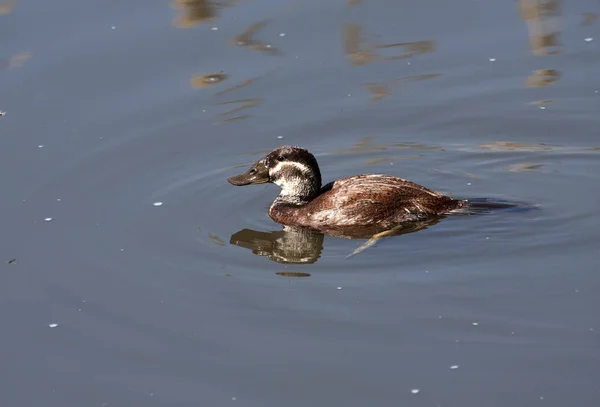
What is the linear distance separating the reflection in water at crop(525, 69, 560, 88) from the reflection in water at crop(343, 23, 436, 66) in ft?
4.20

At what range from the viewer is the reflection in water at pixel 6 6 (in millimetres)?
13680

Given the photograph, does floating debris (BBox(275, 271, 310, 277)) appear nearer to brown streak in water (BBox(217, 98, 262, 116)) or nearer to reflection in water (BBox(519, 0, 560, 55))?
brown streak in water (BBox(217, 98, 262, 116))

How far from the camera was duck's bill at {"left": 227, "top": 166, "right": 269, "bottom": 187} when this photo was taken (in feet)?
33.2

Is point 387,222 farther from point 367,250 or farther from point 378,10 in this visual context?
point 378,10

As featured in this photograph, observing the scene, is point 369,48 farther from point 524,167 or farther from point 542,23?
point 524,167

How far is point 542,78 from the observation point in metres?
11.8

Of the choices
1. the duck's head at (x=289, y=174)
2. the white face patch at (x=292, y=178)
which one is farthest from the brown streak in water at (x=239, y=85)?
the white face patch at (x=292, y=178)

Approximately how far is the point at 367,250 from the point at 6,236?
326cm

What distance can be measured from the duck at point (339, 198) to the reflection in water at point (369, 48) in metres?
2.79

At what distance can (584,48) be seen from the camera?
484 inches

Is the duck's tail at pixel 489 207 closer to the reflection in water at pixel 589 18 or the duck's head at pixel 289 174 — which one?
the duck's head at pixel 289 174

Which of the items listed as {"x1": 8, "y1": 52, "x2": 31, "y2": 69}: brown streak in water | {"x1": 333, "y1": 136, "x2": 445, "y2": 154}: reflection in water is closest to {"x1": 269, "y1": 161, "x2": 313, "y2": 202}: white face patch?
{"x1": 333, "y1": 136, "x2": 445, "y2": 154}: reflection in water

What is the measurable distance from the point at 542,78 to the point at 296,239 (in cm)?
392

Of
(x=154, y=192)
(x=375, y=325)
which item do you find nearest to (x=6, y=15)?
(x=154, y=192)
